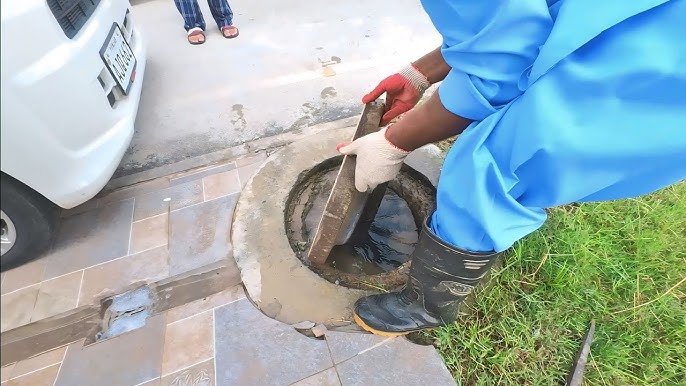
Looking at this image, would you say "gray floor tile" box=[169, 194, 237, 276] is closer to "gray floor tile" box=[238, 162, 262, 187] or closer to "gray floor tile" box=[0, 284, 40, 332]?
"gray floor tile" box=[238, 162, 262, 187]

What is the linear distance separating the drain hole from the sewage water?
1344 mm

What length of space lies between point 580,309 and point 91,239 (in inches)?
84.1

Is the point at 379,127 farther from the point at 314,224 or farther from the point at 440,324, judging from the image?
the point at 440,324

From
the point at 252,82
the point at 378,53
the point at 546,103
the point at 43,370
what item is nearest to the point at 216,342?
the point at 43,370

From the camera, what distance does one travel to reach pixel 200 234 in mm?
1462

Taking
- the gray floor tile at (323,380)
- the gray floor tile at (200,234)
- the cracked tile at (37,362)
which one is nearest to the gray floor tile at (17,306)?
the cracked tile at (37,362)

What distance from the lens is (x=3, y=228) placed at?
0.43 metres

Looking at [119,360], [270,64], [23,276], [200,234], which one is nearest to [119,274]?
[23,276]

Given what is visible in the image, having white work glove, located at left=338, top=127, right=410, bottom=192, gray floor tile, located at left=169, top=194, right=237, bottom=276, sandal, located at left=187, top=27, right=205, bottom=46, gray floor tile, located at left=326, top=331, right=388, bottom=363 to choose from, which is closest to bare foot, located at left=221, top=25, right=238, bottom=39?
sandal, located at left=187, top=27, right=205, bottom=46

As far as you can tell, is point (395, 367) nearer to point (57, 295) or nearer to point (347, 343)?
point (347, 343)

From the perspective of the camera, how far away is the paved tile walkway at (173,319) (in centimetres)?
53

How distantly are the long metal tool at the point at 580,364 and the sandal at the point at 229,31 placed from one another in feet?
11.4

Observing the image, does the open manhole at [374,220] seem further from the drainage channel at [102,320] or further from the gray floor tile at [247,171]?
the drainage channel at [102,320]

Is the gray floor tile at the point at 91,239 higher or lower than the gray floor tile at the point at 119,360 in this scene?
higher
